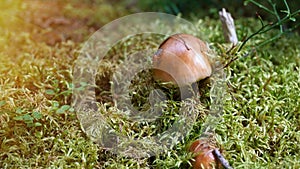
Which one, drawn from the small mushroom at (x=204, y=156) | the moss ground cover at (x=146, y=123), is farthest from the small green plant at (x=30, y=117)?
the small mushroom at (x=204, y=156)

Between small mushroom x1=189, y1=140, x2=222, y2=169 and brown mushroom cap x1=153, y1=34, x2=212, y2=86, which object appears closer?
small mushroom x1=189, y1=140, x2=222, y2=169

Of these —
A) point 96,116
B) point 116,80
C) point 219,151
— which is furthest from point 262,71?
point 96,116

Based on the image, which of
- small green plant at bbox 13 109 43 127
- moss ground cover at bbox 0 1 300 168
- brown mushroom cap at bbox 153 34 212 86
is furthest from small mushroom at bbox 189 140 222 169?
small green plant at bbox 13 109 43 127

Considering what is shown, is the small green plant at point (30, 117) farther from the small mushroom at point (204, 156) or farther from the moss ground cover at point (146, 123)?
the small mushroom at point (204, 156)

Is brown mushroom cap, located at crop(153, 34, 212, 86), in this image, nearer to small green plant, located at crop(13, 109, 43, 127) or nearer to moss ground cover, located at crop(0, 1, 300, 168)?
moss ground cover, located at crop(0, 1, 300, 168)

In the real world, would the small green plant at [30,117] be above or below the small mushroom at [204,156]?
above

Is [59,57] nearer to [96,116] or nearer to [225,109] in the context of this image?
[96,116]

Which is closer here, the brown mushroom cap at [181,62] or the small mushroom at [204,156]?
the small mushroom at [204,156]
